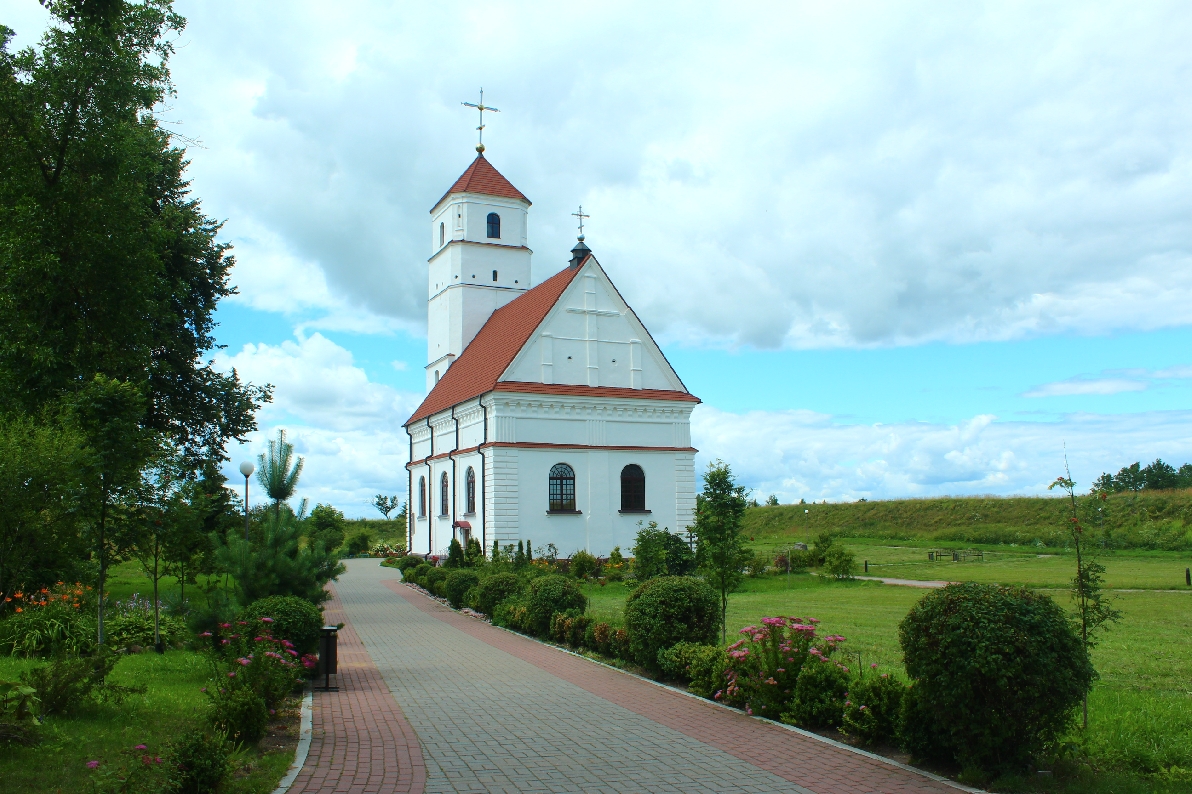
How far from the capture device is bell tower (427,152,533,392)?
43.0 metres

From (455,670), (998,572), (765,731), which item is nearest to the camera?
(765,731)

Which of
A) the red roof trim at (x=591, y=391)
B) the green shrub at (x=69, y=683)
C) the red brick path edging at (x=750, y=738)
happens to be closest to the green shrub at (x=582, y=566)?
the red roof trim at (x=591, y=391)

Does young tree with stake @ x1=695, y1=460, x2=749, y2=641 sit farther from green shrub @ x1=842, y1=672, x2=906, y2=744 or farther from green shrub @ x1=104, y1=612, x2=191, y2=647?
green shrub @ x1=104, y1=612, x2=191, y2=647

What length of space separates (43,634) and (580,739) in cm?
924

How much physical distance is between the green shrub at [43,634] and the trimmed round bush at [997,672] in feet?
38.1

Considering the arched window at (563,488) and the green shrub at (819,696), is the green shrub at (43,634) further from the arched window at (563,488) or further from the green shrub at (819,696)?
the arched window at (563,488)

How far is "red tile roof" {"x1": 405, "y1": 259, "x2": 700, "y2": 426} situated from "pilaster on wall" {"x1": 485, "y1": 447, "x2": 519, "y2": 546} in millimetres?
2607

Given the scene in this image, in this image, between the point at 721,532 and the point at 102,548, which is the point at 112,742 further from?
the point at 721,532

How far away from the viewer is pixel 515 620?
18.3m

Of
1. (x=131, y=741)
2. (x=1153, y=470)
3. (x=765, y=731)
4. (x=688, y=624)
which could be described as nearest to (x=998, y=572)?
(x=688, y=624)

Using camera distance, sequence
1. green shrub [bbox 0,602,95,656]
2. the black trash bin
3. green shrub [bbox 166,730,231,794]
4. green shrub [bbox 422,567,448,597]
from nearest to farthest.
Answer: green shrub [bbox 166,730,231,794] → the black trash bin → green shrub [bbox 0,602,95,656] → green shrub [bbox 422,567,448,597]

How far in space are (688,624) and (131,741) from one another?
7.26 metres

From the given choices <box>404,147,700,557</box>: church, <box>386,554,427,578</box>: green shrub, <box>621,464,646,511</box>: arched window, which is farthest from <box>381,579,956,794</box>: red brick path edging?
<box>621,464,646,511</box>: arched window

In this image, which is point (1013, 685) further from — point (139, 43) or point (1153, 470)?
point (1153, 470)
